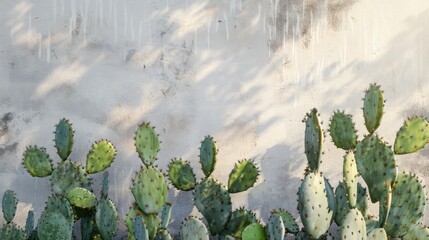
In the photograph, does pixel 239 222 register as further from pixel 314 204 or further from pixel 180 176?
pixel 314 204

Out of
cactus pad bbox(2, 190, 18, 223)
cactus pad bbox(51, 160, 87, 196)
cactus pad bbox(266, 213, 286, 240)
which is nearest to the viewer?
cactus pad bbox(266, 213, 286, 240)

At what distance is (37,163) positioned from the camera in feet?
15.1

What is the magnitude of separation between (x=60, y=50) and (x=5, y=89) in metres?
0.38

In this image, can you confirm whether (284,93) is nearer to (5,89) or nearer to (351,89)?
(351,89)

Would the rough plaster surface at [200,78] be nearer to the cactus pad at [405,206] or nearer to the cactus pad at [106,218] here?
the cactus pad at [106,218]

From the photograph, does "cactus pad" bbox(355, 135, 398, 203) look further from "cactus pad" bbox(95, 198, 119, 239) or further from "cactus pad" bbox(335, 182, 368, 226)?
"cactus pad" bbox(95, 198, 119, 239)

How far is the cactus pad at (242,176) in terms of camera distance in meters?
4.58

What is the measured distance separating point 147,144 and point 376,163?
1.18 metres

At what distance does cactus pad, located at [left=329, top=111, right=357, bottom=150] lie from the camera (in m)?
4.50

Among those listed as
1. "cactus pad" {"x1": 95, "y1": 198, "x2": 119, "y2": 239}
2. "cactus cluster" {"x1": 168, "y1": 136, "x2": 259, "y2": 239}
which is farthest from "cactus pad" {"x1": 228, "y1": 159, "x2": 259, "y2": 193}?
"cactus pad" {"x1": 95, "y1": 198, "x2": 119, "y2": 239}

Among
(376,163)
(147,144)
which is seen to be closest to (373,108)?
(376,163)

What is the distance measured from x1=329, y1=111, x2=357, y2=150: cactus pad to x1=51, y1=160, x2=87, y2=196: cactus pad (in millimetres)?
1392

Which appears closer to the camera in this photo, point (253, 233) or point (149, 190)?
point (253, 233)

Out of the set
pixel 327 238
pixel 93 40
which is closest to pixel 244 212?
pixel 327 238
